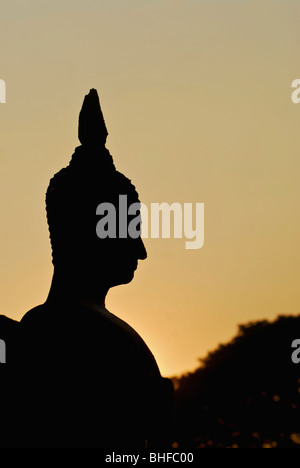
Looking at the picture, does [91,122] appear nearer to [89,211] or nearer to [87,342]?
[89,211]

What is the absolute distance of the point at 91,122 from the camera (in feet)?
35.3

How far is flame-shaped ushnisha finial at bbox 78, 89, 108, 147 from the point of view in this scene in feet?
Result: 35.3

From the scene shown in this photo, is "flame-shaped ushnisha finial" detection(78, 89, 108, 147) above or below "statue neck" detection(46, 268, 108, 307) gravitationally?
above

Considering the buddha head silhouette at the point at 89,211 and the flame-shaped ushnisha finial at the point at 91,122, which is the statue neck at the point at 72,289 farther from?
the flame-shaped ushnisha finial at the point at 91,122

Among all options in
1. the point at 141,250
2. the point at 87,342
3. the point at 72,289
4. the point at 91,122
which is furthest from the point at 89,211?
the point at 87,342

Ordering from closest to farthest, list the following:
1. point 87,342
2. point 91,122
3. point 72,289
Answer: point 87,342 → point 72,289 → point 91,122

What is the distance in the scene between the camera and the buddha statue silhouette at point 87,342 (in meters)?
9.96

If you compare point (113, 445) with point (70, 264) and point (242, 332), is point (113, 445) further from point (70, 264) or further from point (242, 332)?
point (242, 332)

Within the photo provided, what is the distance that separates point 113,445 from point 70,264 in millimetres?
1761

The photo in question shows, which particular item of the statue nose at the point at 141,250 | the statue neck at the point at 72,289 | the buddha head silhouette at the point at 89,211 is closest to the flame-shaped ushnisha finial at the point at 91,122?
the buddha head silhouette at the point at 89,211

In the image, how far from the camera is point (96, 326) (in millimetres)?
10180

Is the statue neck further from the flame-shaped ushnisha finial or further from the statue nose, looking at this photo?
the flame-shaped ushnisha finial

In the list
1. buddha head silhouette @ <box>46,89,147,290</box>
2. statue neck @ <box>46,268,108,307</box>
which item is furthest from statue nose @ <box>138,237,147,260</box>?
statue neck @ <box>46,268,108,307</box>

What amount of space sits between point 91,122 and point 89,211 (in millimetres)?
858
